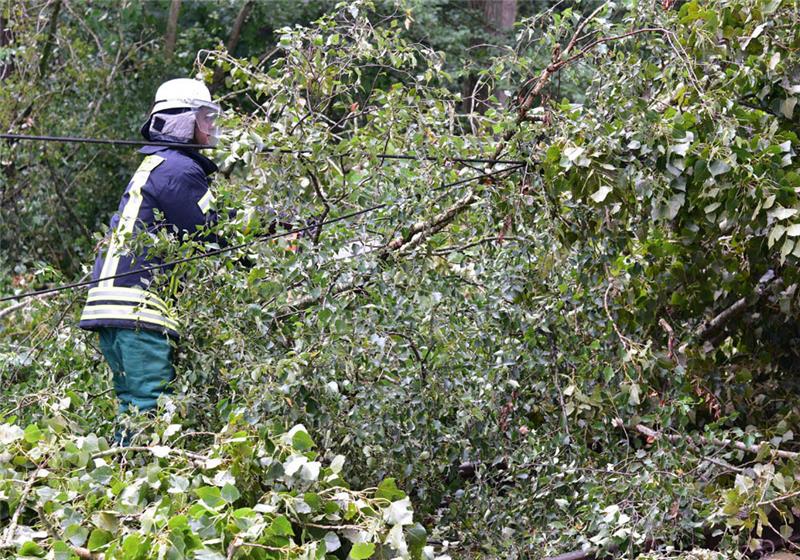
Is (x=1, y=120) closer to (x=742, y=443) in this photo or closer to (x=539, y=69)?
(x=539, y=69)

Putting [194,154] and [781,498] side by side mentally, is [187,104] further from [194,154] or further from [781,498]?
[781,498]

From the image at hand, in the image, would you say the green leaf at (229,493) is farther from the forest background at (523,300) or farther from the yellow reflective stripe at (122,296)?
the yellow reflective stripe at (122,296)

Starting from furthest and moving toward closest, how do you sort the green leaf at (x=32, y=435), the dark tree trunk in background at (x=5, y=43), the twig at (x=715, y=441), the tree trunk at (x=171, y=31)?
the tree trunk at (x=171, y=31) < the dark tree trunk in background at (x=5, y=43) < the twig at (x=715, y=441) < the green leaf at (x=32, y=435)

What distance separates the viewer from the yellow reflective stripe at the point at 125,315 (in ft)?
12.3

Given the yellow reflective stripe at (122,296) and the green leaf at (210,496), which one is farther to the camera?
the yellow reflective stripe at (122,296)

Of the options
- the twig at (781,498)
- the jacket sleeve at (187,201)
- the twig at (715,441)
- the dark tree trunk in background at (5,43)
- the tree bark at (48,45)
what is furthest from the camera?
the dark tree trunk in background at (5,43)

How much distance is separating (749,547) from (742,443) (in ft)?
1.66

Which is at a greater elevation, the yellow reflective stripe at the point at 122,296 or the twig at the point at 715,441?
the yellow reflective stripe at the point at 122,296

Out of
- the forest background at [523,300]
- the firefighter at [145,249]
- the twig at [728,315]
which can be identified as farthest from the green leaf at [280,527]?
the twig at [728,315]

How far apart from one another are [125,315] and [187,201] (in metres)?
0.51

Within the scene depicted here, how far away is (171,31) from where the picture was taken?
9.95 m

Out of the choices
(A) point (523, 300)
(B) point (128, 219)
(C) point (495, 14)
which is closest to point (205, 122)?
(B) point (128, 219)

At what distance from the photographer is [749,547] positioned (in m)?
3.26

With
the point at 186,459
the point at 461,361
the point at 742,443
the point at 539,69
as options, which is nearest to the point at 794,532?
the point at 742,443
